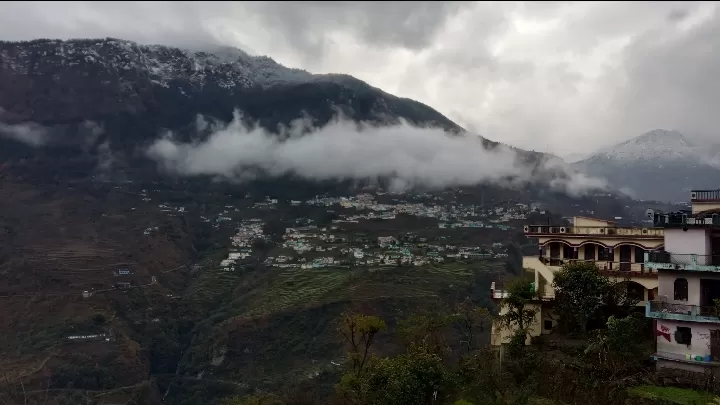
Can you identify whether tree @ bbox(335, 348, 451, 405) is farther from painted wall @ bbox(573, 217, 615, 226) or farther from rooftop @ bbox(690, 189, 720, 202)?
rooftop @ bbox(690, 189, 720, 202)

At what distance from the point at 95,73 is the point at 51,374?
484 feet

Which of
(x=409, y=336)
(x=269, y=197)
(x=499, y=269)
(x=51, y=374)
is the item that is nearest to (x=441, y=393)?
(x=409, y=336)

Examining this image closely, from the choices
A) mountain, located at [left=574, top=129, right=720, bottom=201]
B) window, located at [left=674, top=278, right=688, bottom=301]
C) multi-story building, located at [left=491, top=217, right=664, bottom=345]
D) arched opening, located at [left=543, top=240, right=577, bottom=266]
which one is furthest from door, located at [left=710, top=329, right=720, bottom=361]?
mountain, located at [left=574, top=129, right=720, bottom=201]

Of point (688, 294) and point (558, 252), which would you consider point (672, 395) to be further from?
point (558, 252)

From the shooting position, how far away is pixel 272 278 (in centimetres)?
9819

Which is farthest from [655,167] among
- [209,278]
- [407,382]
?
[407,382]

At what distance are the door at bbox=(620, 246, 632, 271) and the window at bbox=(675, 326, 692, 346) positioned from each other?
5956 mm

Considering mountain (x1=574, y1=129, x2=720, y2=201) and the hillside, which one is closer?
the hillside

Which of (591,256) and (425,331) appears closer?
(425,331)

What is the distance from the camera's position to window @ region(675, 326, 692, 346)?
20625 millimetres

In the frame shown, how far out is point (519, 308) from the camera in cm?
2545

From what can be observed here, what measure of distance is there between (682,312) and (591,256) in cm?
764

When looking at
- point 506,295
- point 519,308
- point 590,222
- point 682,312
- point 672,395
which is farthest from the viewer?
point 590,222

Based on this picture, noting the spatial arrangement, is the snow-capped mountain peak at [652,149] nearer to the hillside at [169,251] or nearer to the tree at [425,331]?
the hillside at [169,251]
